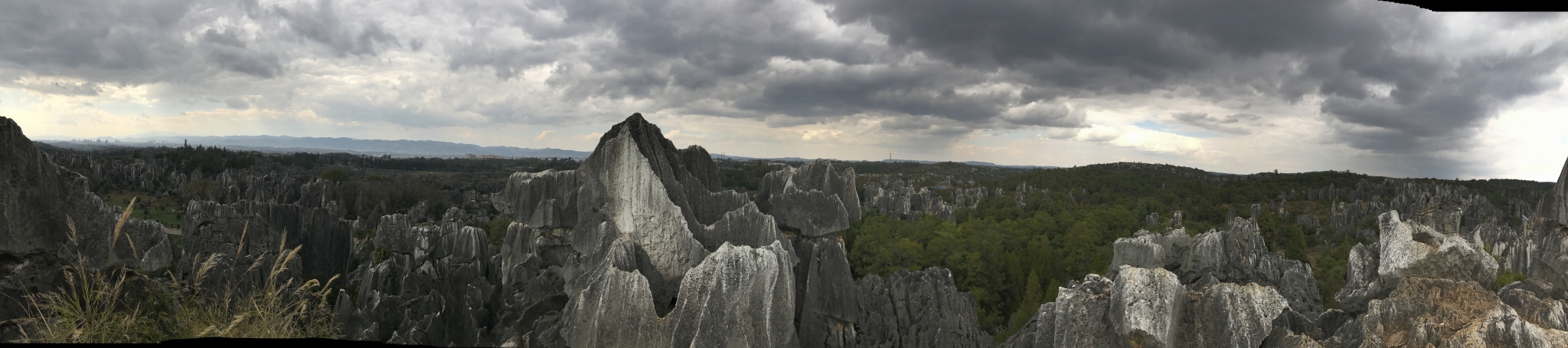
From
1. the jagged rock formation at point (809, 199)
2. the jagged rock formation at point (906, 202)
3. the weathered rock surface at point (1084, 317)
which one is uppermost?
the jagged rock formation at point (809, 199)

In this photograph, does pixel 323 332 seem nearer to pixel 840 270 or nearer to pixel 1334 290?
pixel 840 270

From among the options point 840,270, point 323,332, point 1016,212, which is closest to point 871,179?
point 1016,212

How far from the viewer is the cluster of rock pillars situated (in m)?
6.09

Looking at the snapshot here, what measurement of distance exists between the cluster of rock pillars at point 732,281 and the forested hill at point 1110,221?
9.96 ft

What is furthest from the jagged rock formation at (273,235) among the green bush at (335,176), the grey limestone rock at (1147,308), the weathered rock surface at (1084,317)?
the green bush at (335,176)

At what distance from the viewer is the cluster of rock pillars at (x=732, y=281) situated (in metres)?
6.09

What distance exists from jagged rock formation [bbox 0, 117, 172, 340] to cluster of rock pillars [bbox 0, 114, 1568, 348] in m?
0.01

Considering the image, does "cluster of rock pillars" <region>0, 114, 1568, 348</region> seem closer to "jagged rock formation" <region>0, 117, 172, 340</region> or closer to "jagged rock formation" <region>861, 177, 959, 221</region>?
"jagged rock formation" <region>0, 117, 172, 340</region>

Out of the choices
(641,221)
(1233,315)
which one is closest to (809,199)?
(641,221)

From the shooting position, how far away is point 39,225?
5094 millimetres

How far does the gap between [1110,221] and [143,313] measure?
4588cm

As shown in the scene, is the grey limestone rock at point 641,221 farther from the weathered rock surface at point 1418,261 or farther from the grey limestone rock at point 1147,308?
the weathered rock surface at point 1418,261

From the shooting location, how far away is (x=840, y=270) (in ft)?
37.6

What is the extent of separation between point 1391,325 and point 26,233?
1303 cm
